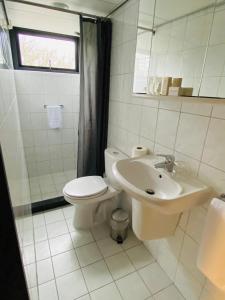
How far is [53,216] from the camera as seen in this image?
1.99 meters

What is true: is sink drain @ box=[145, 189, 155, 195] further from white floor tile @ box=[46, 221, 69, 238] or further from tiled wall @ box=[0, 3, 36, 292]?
white floor tile @ box=[46, 221, 69, 238]

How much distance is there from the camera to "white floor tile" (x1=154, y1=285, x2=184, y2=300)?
51.6 inches

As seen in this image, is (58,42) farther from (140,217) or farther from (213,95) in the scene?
(140,217)

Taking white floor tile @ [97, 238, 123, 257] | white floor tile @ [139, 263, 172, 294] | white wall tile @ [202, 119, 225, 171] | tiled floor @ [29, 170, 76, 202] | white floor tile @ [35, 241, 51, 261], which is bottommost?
white floor tile @ [139, 263, 172, 294]

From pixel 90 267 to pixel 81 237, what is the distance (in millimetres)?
315

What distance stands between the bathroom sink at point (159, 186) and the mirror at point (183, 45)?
1.64 feet

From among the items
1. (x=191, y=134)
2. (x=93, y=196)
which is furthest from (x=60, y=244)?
(x=191, y=134)

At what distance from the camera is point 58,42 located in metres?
2.40

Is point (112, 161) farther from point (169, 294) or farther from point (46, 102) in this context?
point (46, 102)

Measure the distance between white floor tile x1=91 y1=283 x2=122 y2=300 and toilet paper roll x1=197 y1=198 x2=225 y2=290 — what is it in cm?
72

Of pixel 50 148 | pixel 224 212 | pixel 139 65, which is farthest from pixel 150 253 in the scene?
pixel 50 148

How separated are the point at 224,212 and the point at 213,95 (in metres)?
0.58

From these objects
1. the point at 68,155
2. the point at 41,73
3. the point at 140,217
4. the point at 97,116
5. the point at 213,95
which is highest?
the point at 41,73

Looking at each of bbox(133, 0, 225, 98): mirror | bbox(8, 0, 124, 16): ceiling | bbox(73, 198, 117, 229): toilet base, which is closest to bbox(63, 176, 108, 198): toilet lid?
bbox(73, 198, 117, 229): toilet base
